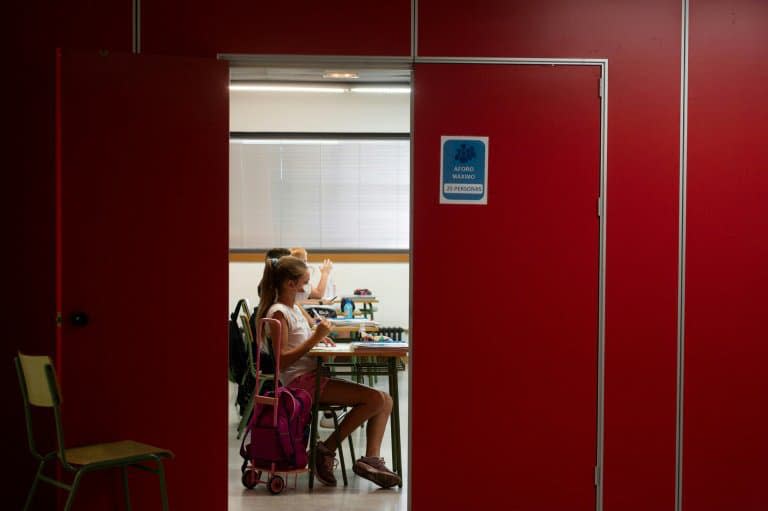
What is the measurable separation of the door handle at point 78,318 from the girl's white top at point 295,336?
110 centimetres

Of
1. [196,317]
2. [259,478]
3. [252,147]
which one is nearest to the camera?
[196,317]

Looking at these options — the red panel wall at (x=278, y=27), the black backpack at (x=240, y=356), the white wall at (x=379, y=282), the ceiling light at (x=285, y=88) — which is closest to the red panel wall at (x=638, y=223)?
the red panel wall at (x=278, y=27)

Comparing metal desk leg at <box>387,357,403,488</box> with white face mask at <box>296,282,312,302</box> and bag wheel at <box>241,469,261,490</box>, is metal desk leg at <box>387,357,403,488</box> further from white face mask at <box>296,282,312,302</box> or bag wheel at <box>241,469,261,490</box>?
bag wheel at <box>241,469,261,490</box>

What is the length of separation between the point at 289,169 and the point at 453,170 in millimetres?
5595

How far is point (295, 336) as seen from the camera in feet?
14.8

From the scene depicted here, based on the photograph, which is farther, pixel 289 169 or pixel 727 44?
pixel 289 169

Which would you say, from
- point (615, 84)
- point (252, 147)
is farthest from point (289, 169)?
point (615, 84)

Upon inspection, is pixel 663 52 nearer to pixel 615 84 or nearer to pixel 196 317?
pixel 615 84

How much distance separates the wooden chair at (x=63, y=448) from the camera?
3.06 metres

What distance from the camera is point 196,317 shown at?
3.73 metres

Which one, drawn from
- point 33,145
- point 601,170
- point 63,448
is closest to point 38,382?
point 63,448

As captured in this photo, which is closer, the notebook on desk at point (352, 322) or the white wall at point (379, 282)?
the notebook on desk at point (352, 322)

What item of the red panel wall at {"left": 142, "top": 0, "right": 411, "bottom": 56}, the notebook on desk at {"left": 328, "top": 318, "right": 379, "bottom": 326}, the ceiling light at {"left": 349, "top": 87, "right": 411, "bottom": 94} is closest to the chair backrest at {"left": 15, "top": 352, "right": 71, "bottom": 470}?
the red panel wall at {"left": 142, "top": 0, "right": 411, "bottom": 56}

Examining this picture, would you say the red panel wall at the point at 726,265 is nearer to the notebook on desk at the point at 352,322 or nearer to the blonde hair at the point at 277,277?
the blonde hair at the point at 277,277
